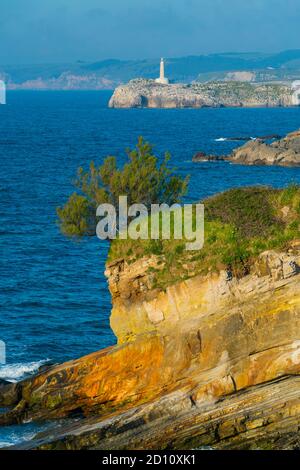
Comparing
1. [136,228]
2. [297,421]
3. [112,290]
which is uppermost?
[136,228]

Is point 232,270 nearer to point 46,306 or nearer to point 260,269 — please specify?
point 260,269

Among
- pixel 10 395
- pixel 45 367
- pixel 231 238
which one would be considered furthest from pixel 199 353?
pixel 45 367

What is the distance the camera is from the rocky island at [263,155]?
352 feet

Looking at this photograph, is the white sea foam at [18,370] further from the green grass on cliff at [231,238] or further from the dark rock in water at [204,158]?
the dark rock in water at [204,158]

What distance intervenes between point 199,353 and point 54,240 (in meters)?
32.4

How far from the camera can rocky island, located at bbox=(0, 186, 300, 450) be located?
81.6ft

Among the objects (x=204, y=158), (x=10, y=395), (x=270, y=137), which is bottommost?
(x=10, y=395)

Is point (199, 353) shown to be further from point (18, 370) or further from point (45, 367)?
point (18, 370)

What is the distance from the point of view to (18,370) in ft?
116

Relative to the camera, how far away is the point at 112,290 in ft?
99.9

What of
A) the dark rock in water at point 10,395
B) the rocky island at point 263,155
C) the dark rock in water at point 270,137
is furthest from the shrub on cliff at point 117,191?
the dark rock in water at point 270,137

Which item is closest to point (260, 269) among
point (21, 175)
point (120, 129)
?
point (21, 175)
